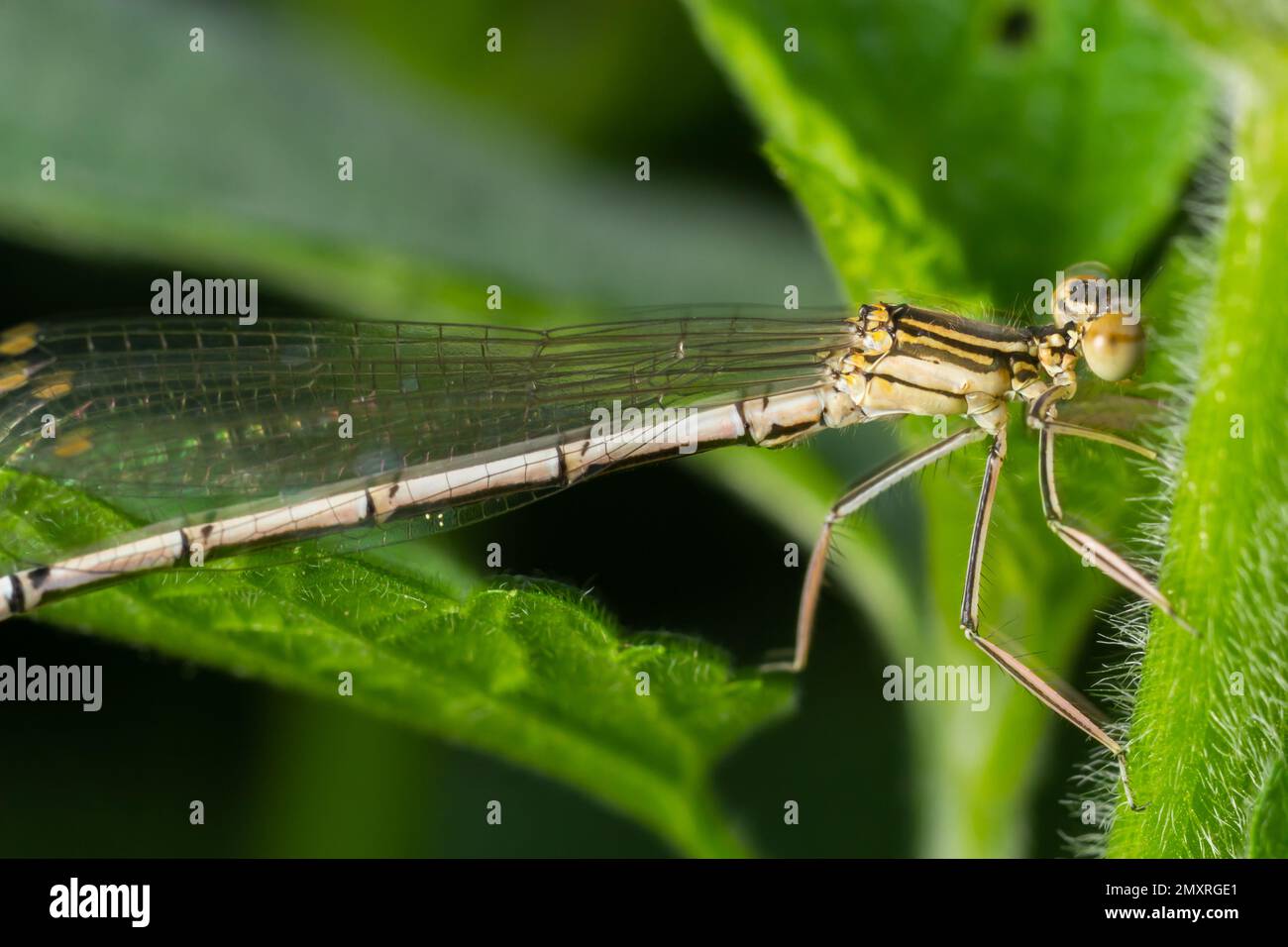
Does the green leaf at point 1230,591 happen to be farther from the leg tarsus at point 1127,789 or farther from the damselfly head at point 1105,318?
the damselfly head at point 1105,318

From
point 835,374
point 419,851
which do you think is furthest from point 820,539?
point 419,851

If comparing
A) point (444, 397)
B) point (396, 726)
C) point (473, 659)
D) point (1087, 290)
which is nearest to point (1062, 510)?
point (1087, 290)

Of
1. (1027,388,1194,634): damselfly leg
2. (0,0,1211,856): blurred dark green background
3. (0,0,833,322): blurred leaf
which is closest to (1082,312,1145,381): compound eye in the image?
(1027,388,1194,634): damselfly leg

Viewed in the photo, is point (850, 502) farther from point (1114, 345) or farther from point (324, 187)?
point (324, 187)

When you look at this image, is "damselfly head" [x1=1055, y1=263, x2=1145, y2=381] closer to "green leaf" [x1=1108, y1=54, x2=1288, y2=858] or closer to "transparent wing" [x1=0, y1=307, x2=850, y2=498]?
"green leaf" [x1=1108, y1=54, x2=1288, y2=858]

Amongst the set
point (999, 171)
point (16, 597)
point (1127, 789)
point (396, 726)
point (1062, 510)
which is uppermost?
point (999, 171)

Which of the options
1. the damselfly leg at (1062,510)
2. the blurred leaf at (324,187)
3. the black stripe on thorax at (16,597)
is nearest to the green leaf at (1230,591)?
the damselfly leg at (1062,510)

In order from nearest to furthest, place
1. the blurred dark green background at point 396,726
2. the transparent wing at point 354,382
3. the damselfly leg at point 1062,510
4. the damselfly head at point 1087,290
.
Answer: the damselfly leg at point 1062,510
the damselfly head at point 1087,290
the transparent wing at point 354,382
the blurred dark green background at point 396,726
